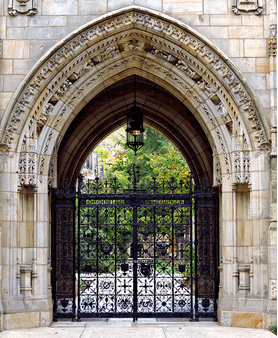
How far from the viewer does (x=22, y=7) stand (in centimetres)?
1072

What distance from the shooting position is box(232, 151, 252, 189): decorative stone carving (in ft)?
34.7

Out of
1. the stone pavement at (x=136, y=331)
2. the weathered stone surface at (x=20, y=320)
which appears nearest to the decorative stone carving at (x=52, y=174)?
the weathered stone surface at (x=20, y=320)

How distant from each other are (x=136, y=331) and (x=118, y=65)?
4.92 meters

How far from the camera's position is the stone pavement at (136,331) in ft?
32.2

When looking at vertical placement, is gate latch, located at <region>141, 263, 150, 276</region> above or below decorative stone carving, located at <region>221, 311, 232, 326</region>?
above

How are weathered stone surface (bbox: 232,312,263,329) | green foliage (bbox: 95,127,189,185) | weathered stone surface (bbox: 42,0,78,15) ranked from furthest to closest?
green foliage (bbox: 95,127,189,185) < weathered stone surface (bbox: 42,0,78,15) < weathered stone surface (bbox: 232,312,263,329)

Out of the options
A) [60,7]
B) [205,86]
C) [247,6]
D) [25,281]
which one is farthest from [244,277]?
[60,7]

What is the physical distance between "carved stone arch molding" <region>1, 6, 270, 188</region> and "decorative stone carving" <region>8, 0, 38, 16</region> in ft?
2.74

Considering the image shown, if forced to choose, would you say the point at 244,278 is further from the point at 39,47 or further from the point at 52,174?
the point at 39,47

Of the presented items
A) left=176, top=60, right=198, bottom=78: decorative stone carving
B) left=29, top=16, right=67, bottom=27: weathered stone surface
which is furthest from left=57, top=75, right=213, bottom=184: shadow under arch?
left=29, top=16, right=67, bottom=27: weathered stone surface

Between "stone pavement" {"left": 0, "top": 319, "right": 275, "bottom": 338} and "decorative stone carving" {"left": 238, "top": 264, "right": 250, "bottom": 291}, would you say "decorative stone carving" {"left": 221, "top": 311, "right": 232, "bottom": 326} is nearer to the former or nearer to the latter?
"stone pavement" {"left": 0, "top": 319, "right": 275, "bottom": 338}

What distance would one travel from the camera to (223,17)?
1076 centimetres

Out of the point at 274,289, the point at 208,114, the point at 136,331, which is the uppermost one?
the point at 208,114

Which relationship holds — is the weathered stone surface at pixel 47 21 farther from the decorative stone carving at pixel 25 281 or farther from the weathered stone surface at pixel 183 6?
the decorative stone carving at pixel 25 281
